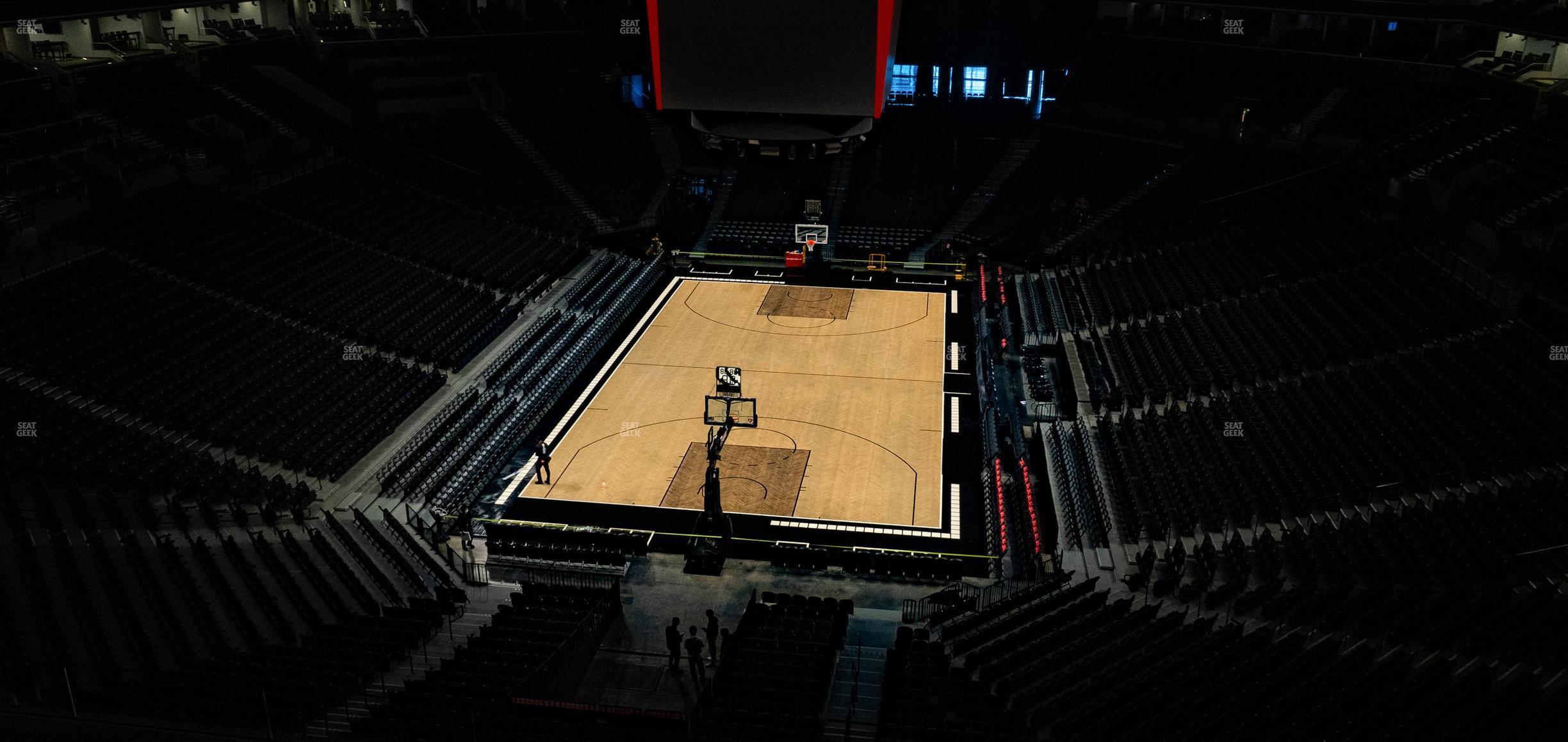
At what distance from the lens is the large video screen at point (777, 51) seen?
11930mm

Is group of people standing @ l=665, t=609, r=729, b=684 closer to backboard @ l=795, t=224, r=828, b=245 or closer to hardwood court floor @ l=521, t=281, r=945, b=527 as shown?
hardwood court floor @ l=521, t=281, r=945, b=527

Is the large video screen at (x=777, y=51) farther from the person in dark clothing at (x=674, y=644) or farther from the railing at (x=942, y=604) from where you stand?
the railing at (x=942, y=604)

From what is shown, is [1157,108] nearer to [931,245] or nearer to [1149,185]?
[1149,185]

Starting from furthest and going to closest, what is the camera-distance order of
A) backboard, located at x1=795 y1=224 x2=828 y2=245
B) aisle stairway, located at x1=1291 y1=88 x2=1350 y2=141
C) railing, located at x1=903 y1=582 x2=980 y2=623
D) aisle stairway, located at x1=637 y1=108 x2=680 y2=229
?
aisle stairway, located at x1=637 y1=108 x2=680 y2=229 → backboard, located at x1=795 y1=224 x2=828 y2=245 → aisle stairway, located at x1=1291 y1=88 x2=1350 y2=141 → railing, located at x1=903 y1=582 x2=980 y2=623

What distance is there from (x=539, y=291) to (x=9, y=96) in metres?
14.3

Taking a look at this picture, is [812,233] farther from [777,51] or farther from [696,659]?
[777,51]

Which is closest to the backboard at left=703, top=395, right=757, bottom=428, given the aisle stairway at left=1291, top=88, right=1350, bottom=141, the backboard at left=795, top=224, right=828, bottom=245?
the backboard at left=795, top=224, right=828, bottom=245

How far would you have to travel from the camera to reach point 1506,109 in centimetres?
3084

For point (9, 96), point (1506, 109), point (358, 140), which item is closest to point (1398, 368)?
point (1506, 109)

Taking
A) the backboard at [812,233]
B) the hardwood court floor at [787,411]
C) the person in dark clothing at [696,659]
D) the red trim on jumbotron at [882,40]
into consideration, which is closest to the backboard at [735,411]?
the hardwood court floor at [787,411]

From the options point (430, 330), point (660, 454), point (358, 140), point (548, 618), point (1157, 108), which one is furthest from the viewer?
point (1157, 108)

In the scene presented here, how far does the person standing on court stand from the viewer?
23.1 m

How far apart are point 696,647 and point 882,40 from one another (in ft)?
29.1

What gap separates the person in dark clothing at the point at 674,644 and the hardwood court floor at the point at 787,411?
5376 mm
